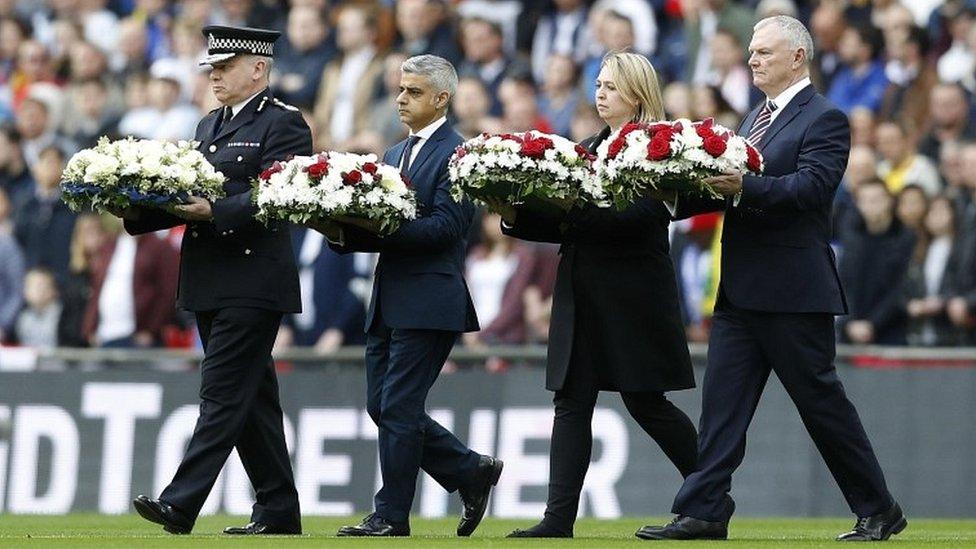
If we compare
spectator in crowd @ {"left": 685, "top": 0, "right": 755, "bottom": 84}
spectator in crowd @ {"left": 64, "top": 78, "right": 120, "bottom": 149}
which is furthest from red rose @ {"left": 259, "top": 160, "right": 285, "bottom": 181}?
spectator in crowd @ {"left": 64, "top": 78, "right": 120, "bottom": 149}

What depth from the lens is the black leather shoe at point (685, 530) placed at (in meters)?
10.8

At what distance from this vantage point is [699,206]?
34.6 ft

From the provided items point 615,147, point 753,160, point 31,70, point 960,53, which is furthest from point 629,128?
point 31,70

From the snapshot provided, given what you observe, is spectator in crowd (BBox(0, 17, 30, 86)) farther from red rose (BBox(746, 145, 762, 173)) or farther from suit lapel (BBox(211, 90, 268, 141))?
red rose (BBox(746, 145, 762, 173))

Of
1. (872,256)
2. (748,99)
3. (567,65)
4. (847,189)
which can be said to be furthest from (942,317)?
(567,65)

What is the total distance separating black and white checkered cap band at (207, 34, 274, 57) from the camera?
11.7m

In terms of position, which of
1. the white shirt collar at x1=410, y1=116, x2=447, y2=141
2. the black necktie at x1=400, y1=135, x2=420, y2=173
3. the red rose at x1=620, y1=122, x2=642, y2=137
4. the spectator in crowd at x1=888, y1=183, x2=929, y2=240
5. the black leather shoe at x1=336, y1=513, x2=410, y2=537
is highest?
the red rose at x1=620, y1=122, x2=642, y2=137

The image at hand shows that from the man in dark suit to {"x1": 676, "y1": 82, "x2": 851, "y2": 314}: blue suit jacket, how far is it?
2.32 metres

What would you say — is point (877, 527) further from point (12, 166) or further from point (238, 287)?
point (12, 166)

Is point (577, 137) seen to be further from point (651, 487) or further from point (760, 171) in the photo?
point (760, 171)

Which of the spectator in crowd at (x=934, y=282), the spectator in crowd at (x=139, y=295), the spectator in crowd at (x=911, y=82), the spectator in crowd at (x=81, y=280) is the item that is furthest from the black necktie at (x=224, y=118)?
the spectator in crowd at (x=911, y=82)

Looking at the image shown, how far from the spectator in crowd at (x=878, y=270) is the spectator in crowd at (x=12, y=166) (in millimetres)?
8856

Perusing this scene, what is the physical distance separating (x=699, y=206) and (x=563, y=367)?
3.93ft

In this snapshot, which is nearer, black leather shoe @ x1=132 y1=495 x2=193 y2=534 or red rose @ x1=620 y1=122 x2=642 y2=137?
red rose @ x1=620 y1=122 x2=642 y2=137
